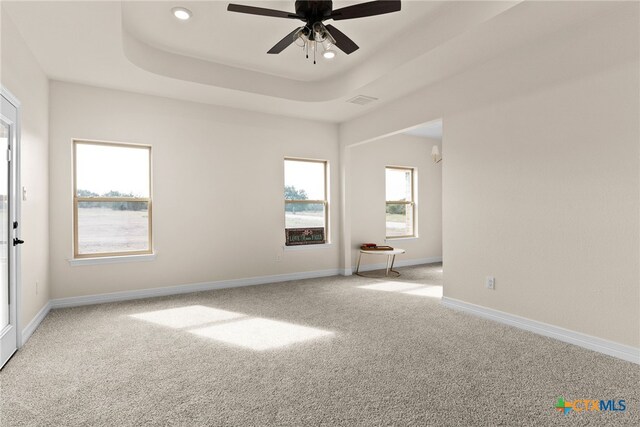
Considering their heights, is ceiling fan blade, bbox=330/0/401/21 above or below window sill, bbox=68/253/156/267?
above

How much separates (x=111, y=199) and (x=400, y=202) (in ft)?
17.0

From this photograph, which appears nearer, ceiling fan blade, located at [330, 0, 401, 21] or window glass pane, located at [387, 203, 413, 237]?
ceiling fan blade, located at [330, 0, 401, 21]

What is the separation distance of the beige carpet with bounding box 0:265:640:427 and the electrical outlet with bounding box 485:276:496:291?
368mm

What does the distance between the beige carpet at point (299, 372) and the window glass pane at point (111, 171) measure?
1.55 m

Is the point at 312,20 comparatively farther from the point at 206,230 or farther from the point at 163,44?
the point at 206,230

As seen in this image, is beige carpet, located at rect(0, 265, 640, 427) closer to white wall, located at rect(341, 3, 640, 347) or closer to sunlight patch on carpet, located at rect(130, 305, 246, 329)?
sunlight patch on carpet, located at rect(130, 305, 246, 329)

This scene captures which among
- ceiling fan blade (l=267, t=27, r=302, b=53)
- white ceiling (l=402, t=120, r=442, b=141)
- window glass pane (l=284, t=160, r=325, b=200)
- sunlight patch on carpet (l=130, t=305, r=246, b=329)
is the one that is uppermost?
white ceiling (l=402, t=120, r=442, b=141)

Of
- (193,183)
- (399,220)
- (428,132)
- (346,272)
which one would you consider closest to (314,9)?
(193,183)

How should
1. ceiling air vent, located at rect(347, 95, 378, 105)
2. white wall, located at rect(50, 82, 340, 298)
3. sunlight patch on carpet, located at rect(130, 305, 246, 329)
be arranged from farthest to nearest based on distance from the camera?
ceiling air vent, located at rect(347, 95, 378, 105) → white wall, located at rect(50, 82, 340, 298) → sunlight patch on carpet, located at rect(130, 305, 246, 329)

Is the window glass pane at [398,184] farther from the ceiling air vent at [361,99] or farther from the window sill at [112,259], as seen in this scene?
the window sill at [112,259]

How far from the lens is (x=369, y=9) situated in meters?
2.49

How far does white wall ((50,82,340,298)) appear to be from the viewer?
4156mm

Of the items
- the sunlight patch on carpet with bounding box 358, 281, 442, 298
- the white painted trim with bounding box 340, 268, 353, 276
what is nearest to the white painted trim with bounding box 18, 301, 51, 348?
the sunlight patch on carpet with bounding box 358, 281, 442, 298

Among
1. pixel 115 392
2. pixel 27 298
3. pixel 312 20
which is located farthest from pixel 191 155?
pixel 115 392
